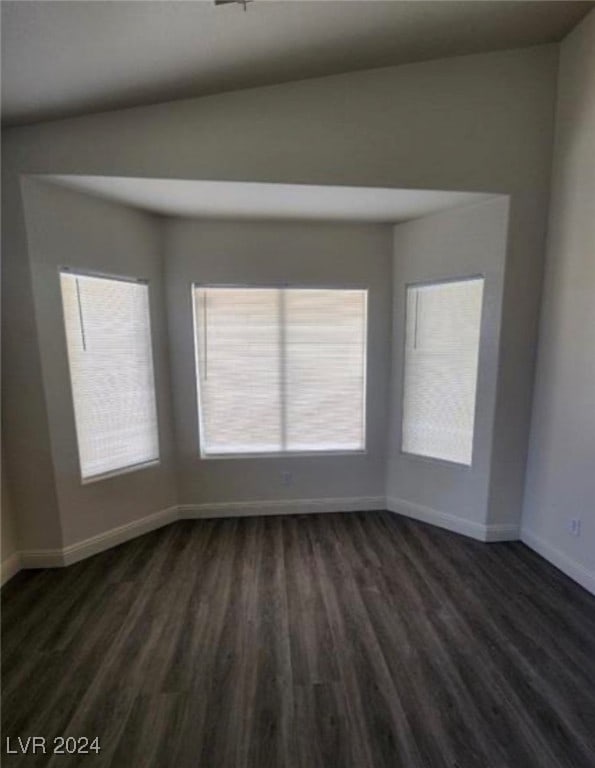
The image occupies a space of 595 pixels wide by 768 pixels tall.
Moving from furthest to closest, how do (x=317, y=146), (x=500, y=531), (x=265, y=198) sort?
1. (x=500, y=531)
2. (x=265, y=198)
3. (x=317, y=146)

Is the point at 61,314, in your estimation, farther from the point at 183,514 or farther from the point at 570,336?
the point at 570,336

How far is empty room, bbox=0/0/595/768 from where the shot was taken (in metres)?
1.67

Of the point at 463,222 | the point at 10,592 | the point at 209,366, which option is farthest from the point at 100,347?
the point at 463,222

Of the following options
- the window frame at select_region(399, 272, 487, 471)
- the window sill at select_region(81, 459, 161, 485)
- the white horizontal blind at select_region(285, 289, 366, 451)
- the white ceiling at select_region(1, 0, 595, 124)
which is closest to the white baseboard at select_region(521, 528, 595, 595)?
the window frame at select_region(399, 272, 487, 471)

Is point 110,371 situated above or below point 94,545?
above

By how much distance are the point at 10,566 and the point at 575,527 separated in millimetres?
3844

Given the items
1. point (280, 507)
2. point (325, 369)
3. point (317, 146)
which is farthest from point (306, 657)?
point (317, 146)

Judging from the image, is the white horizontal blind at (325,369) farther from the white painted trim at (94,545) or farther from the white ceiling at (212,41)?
the white ceiling at (212,41)

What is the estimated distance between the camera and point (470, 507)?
2.97 m

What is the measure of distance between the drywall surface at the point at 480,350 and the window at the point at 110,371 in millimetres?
2117

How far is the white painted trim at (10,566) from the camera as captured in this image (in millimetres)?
2495

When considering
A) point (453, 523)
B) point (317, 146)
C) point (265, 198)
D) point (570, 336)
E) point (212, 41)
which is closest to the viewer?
point (212, 41)

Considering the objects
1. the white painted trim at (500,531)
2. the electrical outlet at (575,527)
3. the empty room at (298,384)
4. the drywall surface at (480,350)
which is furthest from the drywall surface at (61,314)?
the electrical outlet at (575,527)

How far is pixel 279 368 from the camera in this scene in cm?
321
